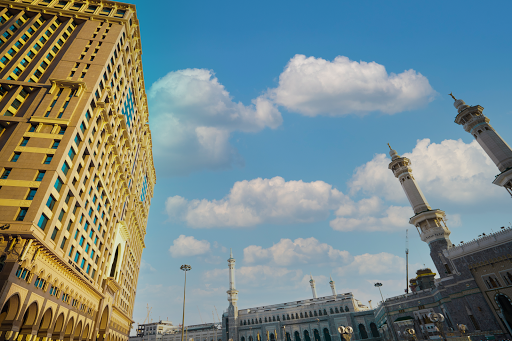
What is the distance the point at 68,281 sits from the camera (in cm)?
3841

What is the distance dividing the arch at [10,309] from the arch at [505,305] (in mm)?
68955

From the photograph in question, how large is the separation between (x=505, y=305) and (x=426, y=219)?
21827mm

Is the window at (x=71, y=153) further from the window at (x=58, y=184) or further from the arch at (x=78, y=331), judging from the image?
the arch at (x=78, y=331)

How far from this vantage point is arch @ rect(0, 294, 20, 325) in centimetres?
2697

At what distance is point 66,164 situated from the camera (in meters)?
37.3

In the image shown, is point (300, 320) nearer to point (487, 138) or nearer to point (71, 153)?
point (487, 138)

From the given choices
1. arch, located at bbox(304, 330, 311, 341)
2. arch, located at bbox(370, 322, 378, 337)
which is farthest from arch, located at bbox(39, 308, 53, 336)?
arch, located at bbox(370, 322, 378, 337)

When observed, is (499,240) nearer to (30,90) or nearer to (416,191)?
(416,191)

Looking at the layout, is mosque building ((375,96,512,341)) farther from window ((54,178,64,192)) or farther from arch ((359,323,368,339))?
window ((54,178,64,192))

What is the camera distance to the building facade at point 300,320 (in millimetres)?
95875

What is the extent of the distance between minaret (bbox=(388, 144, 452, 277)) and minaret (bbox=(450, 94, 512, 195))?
14233mm

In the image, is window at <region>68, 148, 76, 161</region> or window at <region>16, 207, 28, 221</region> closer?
window at <region>16, 207, 28, 221</region>

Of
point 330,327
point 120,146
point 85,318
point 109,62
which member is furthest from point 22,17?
point 330,327

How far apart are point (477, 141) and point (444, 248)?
25.0 m
